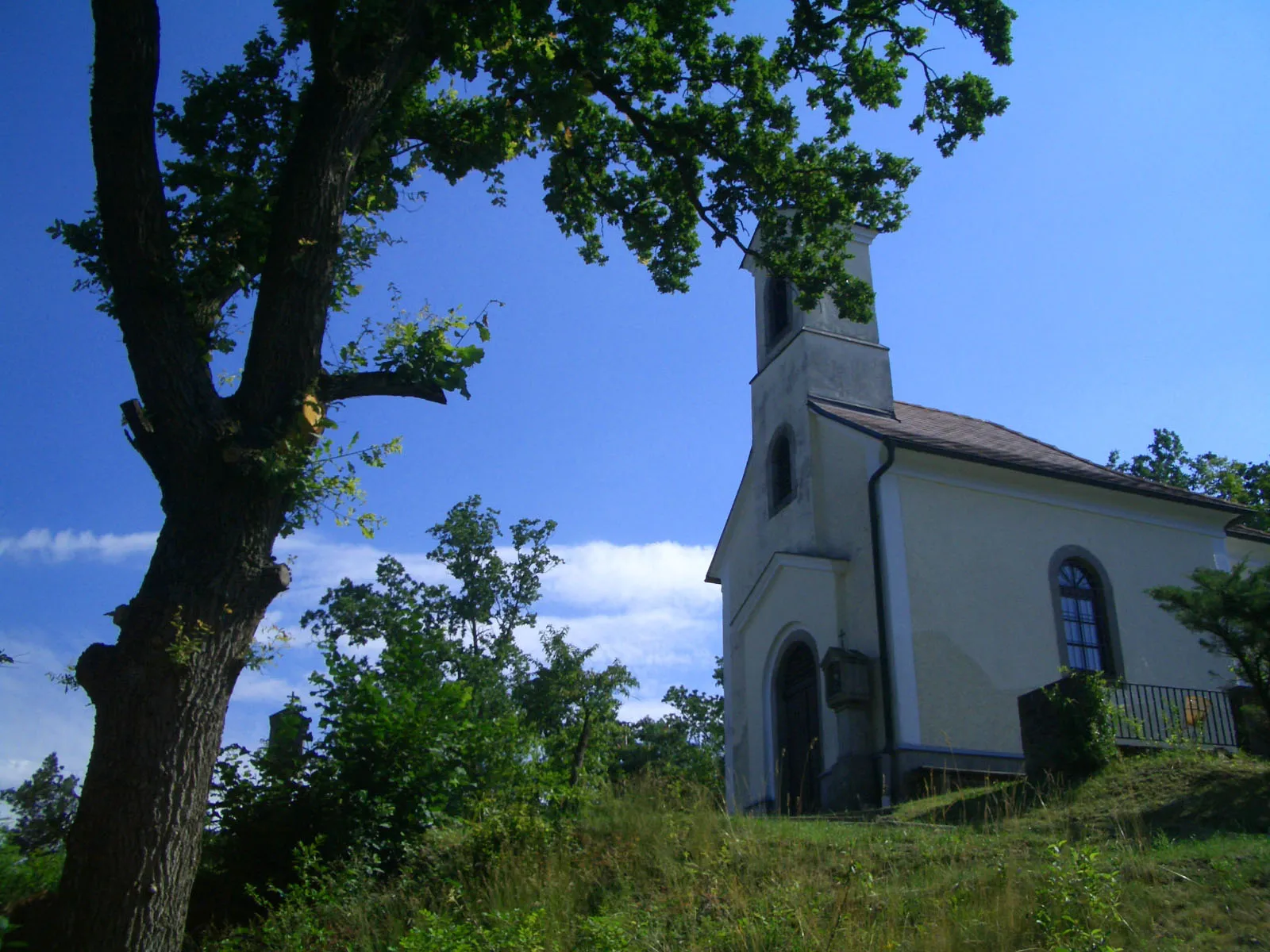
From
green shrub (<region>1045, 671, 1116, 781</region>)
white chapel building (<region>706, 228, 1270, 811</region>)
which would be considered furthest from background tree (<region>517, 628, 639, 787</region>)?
green shrub (<region>1045, 671, 1116, 781</region>)

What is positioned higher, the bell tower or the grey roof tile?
the bell tower

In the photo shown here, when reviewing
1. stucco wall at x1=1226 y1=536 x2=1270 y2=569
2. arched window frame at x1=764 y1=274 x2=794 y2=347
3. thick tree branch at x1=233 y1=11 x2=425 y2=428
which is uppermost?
arched window frame at x1=764 y1=274 x2=794 y2=347

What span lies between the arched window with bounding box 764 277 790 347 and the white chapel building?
9 cm

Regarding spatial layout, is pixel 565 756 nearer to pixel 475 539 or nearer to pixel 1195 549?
pixel 1195 549

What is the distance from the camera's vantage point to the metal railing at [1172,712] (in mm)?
14430

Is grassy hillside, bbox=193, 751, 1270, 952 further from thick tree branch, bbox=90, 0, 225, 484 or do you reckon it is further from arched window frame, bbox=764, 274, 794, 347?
arched window frame, bbox=764, 274, 794, 347

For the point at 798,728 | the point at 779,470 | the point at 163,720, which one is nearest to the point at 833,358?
the point at 779,470

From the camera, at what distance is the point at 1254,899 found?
5.90 m

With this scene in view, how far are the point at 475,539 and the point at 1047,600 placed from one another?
70.2ft

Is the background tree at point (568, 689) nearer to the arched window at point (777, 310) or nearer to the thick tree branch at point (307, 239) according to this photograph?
the arched window at point (777, 310)

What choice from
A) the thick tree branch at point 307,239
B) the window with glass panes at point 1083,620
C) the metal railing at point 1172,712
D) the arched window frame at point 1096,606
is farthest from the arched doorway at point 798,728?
the thick tree branch at point 307,239

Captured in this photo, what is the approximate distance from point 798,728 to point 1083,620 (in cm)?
497

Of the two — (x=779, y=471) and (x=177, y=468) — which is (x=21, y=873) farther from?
(x=779, y=471)

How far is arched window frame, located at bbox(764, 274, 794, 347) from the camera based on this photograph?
19.8m
